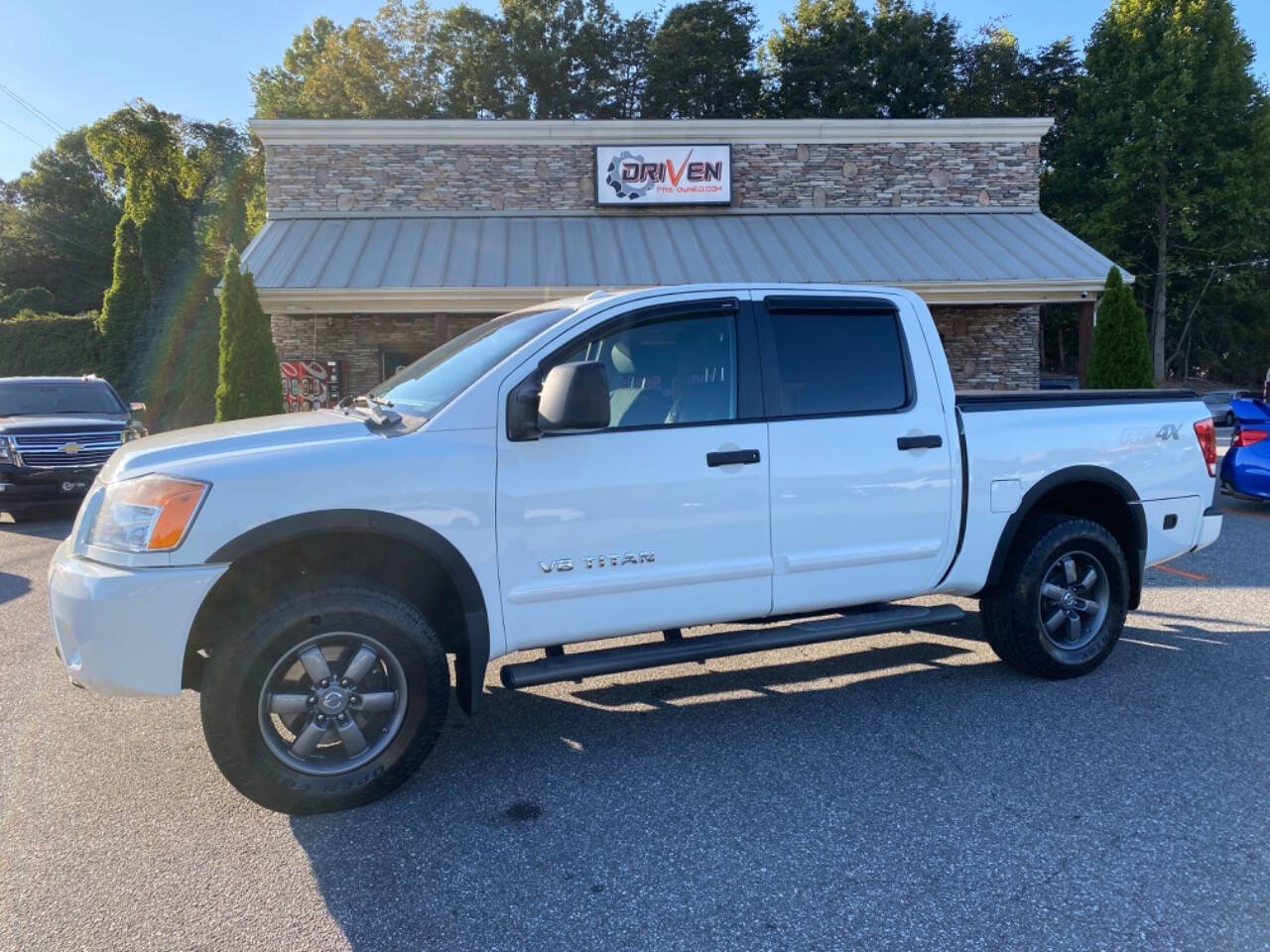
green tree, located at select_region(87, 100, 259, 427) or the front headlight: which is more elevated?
green tree, located at select_region(87, 100, 259, 427)

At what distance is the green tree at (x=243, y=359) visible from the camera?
12.4m

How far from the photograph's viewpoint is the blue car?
9.22 m

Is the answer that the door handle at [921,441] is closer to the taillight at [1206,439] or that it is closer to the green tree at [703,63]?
the taillight at [1206,439]

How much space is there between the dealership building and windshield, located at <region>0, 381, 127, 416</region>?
3.16 metres

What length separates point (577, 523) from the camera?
3584 millimetres

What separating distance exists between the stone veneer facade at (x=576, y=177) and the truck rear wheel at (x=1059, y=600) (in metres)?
14.6

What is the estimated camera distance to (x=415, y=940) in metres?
2.62

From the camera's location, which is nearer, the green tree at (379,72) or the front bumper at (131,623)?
the front bumper at (131,623)

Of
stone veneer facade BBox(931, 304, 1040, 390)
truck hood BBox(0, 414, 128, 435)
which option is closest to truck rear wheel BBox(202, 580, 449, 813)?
truck hood BBox(0, 414, 128, 435)

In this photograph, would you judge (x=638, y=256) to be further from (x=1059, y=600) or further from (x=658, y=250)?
(x=1059, y=600)

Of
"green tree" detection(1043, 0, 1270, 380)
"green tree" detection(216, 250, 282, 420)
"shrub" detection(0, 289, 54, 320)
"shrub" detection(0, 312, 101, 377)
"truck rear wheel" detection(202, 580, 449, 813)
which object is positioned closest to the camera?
"truck rear wheel" detection(202, 580, 449, 813)

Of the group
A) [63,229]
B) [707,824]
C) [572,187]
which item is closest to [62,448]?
[707,824]

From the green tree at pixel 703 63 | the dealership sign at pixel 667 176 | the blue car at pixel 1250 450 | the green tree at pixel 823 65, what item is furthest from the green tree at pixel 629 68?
the blue car at pixel 1250 450

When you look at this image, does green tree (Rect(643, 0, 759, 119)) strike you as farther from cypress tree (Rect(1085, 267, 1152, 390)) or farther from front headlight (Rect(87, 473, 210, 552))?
front headlight (Rect(87, 473, 210, 552))
